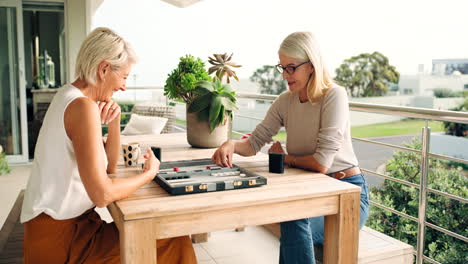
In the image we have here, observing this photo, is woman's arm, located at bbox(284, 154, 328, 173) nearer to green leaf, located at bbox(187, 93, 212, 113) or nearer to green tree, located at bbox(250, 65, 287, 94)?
green leaf, located at bbox(187, 93, 212, 113)

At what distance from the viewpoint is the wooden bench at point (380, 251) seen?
69.7 inches

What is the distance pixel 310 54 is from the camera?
6.31ft

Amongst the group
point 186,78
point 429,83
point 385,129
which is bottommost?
point 385,129

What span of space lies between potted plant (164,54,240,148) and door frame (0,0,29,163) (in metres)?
4.09

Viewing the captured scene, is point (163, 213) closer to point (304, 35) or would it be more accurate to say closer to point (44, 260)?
point (44, 260)

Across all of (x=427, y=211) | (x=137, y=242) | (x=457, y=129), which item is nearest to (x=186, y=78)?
(x=137, y=242)

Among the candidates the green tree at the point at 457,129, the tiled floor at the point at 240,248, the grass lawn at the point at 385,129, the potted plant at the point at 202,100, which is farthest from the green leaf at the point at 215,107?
the grass lawn at the point at 385,129

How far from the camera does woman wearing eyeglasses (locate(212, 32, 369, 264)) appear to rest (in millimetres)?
1837

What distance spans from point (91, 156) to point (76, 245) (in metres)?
0.34

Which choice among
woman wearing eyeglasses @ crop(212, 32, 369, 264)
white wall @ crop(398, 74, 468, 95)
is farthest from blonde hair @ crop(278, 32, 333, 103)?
white wall @ crop(398, 74, 468, 95)

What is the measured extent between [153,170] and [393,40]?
97.2 ft

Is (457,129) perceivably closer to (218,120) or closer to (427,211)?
(427,211)

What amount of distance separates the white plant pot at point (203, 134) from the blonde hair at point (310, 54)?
2.06ft

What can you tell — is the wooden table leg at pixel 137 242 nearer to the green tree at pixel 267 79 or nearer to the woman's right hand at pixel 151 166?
the woman's right hand at pixel 151 166
